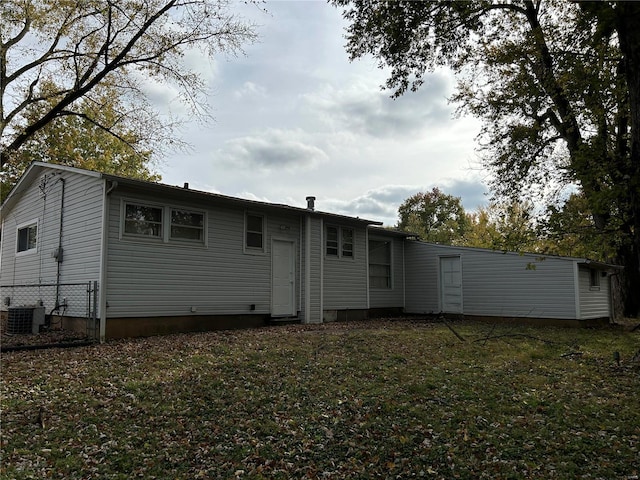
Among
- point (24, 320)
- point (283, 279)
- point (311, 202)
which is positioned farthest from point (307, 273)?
point (24, 320)

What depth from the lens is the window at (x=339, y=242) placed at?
564 inches

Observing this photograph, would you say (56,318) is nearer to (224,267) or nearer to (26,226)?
(26,226)

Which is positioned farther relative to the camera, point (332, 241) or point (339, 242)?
point (339, 242)

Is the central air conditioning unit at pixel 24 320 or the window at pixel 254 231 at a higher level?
the window at pixel 254 231

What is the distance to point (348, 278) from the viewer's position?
14.7m

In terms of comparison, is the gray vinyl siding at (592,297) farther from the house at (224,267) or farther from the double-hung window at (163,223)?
the double-hung window at (163,223)

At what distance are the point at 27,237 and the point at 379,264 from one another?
1139 centimetres

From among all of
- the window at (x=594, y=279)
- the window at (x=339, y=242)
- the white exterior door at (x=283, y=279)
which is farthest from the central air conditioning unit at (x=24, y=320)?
the window at (x=594, y=279)

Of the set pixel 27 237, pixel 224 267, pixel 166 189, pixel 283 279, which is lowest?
pixel 283 279

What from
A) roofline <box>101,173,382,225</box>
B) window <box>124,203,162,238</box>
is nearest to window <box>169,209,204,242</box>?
window <box>124,203,162,238</box>

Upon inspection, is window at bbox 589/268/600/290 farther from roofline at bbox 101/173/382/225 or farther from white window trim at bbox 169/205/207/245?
white window trim at bbox 169/205/207/245

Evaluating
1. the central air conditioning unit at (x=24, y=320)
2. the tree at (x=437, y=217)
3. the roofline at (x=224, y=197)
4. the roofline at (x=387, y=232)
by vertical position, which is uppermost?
the tree at (x=437, y=217)

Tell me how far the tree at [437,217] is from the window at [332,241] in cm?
2850

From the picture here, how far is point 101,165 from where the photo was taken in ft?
82.6
